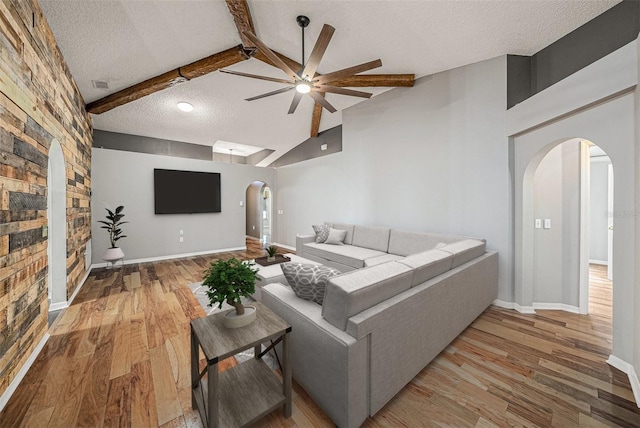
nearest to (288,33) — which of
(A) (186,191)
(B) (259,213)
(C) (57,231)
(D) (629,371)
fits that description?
(C) (57,231)

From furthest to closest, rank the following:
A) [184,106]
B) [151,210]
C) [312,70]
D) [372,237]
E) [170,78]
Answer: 1. [151,210]
2. [184,106]
3. [372,237]
4. [170,78]
5. [312,70]

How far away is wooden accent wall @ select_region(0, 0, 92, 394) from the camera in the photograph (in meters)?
1.65

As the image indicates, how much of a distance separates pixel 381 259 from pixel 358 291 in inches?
97.1

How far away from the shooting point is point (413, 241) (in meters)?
3.88

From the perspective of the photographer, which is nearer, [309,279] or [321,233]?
[309,279]

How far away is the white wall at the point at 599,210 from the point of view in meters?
4.91

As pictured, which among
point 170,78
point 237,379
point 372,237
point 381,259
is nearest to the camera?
point 237,379

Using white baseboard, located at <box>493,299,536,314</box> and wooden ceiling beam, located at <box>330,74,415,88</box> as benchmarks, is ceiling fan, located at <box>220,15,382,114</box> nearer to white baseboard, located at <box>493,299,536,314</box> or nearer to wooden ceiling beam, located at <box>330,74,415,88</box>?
wooden ceiling beam, located at <box>330,74,415,88</box>

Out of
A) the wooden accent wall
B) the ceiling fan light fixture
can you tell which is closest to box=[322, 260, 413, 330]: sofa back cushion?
the wooden accent wall

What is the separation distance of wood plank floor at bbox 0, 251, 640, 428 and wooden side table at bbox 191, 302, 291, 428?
0.14m

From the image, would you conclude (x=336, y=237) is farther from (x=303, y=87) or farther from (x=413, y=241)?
(x=303, y=87)

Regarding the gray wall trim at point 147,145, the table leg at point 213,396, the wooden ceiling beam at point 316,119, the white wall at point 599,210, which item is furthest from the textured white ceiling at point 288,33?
the white wall at point 599,210

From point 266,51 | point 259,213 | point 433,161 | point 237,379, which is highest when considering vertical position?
point 266,51

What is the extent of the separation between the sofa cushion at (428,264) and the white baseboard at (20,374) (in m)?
2.89
